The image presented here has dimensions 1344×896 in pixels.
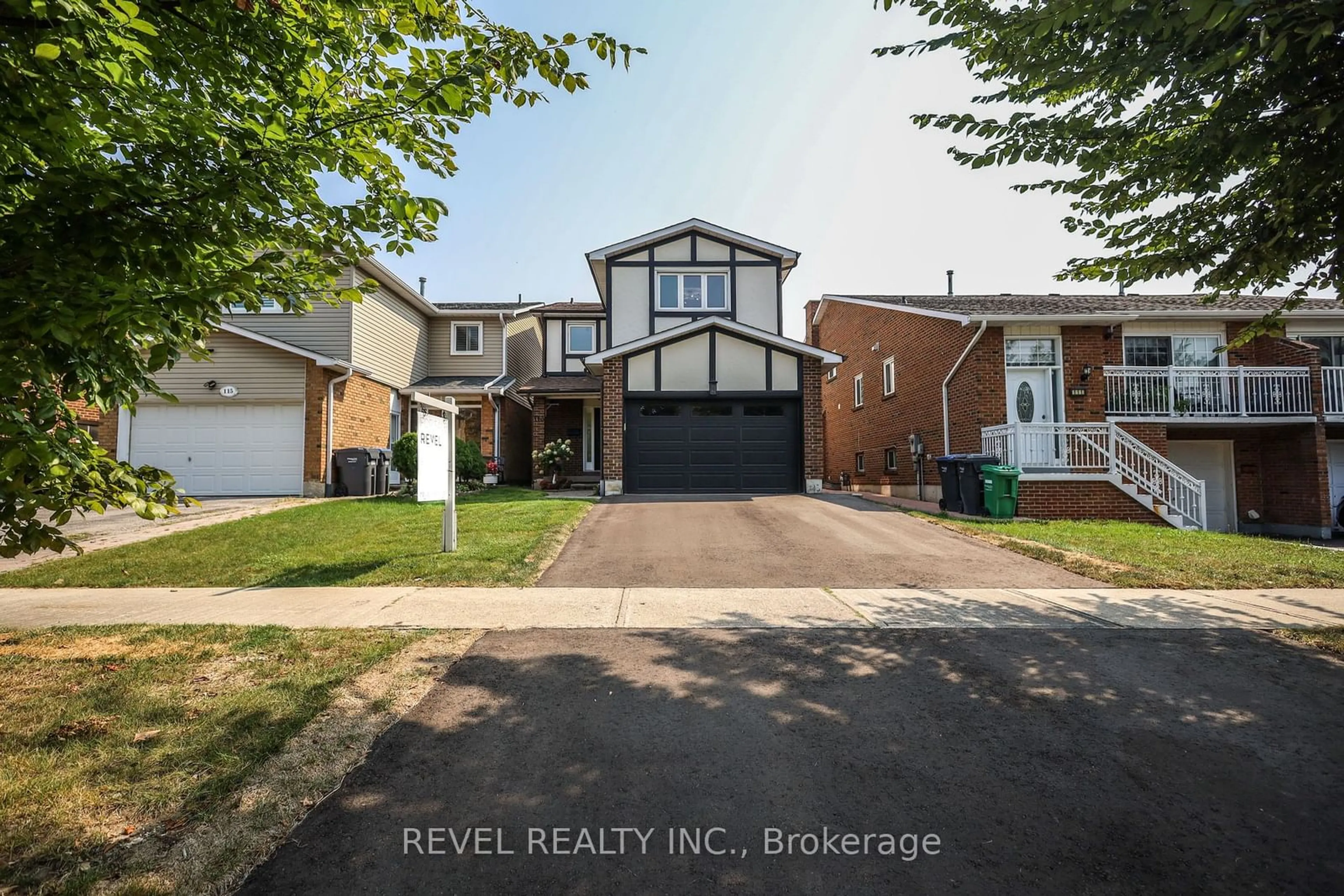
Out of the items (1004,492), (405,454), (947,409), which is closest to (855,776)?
(1004,492)

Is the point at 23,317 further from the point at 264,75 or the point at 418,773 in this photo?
the point at 418,773

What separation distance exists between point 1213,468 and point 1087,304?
5801 millimetres

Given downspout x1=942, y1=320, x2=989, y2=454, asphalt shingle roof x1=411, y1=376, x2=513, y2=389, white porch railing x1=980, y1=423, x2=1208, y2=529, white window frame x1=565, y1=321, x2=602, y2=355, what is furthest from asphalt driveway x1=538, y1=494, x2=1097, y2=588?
white window frame x1=565, y1=321, x2=602, y2=355

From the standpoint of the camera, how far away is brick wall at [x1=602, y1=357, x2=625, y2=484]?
50.9 feet

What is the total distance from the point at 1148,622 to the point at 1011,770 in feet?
11.0

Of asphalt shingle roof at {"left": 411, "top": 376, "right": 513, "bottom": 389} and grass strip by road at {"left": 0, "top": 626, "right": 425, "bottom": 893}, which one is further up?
asphalt shingle roof at {"left": 411, "top": 376, "right": 513, "bottom": 389}

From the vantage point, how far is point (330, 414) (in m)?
16.0

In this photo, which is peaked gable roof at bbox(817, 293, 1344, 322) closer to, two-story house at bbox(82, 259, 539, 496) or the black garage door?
the black garage door

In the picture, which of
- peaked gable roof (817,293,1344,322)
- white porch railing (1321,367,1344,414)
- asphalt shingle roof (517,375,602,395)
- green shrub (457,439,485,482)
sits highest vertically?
peaked gable roof (817,293,1344,322)

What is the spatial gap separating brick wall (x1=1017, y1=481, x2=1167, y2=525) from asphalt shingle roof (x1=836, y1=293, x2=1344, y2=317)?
404 cm

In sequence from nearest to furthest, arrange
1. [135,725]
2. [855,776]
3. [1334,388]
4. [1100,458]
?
1. [855,776]
2. [135,725]
3. [1100,458]
4. [1334,388]

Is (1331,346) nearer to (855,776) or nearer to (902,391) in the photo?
(902,391)

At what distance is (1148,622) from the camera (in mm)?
5012

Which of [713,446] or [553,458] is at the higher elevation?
[713,446]
